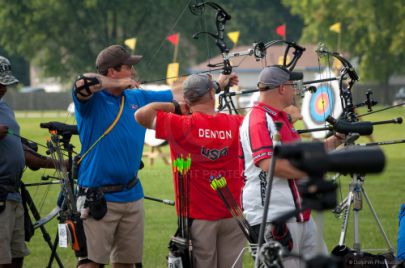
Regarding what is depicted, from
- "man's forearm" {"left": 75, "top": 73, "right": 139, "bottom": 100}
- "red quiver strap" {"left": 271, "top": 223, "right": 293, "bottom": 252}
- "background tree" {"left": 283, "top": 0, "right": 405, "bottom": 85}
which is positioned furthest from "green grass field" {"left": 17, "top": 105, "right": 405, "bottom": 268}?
"background tree" {"left": 283, "top": 0, "right": 405, "bottom": 85}

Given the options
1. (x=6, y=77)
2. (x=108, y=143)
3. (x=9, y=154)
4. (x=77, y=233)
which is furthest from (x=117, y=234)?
(x=6, y=77)

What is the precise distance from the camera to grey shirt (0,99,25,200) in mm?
6930

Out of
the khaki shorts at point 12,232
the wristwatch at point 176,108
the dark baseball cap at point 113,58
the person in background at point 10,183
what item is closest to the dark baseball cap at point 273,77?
the wristwatch at point 176,108

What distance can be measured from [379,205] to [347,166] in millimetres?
10553

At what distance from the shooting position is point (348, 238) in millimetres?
10305

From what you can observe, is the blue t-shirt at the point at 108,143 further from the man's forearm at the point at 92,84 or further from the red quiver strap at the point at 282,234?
the red quiver strap at the point at 282,234

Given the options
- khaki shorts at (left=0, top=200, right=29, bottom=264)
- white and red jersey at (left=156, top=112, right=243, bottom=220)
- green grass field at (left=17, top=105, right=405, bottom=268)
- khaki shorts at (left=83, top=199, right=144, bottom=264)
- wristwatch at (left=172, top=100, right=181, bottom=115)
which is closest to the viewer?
white and red jersey at (left=156, top=112, right=243, bottom=220)

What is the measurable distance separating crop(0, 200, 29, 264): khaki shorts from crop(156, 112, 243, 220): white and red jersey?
1.53 meters

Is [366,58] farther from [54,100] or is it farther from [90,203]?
[90,203]

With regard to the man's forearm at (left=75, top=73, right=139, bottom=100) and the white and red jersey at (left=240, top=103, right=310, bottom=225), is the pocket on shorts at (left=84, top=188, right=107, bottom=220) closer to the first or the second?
the man's forearm at (left=75, top=73, right=139, bottom=100)

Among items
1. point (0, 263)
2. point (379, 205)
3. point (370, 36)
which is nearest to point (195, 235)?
point (0, 263)

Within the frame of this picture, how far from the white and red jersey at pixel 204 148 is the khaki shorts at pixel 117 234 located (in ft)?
1.97

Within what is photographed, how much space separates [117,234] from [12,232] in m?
0.95

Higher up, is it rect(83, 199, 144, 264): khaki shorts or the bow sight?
the bow sight
